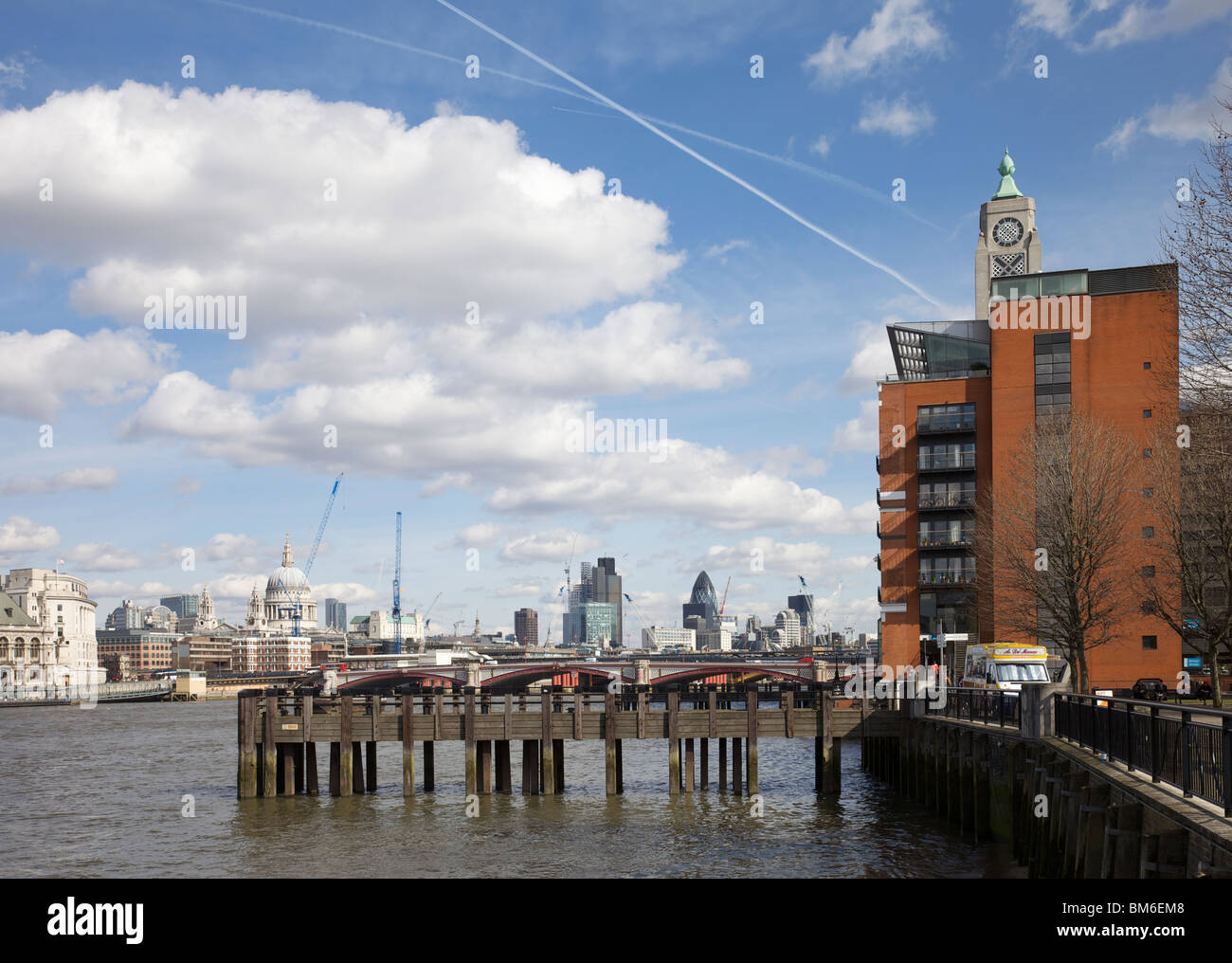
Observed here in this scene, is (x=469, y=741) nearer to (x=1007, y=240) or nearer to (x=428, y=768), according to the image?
Answer: (x=428, y=768)

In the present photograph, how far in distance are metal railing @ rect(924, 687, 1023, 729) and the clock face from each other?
347 ft

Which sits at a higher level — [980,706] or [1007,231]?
[1007,231]

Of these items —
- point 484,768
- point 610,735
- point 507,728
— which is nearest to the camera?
point 610,735

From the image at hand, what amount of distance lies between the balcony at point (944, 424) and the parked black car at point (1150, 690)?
65.1 feet

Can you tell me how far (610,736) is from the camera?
139 feet

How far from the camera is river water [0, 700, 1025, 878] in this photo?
1201 inches

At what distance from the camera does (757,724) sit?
143 feet

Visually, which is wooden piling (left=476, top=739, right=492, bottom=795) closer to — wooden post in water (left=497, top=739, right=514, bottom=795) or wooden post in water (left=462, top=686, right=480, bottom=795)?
wooden post in water (left=497, top=739, right=514, bottom=795)

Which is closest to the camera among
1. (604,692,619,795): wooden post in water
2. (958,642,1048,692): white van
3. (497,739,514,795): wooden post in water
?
(604,692,619,795): wooden post in water

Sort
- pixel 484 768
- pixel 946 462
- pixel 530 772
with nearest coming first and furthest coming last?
pixel 530 772
pixel 484 768
pixel 946 462

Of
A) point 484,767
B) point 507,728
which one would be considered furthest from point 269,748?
point 507,728

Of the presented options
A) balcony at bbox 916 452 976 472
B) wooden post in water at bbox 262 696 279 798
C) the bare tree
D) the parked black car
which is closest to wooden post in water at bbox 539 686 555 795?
wooden post in water at bbox 262 696 279 798

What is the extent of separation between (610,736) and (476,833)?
8073 millimetres
